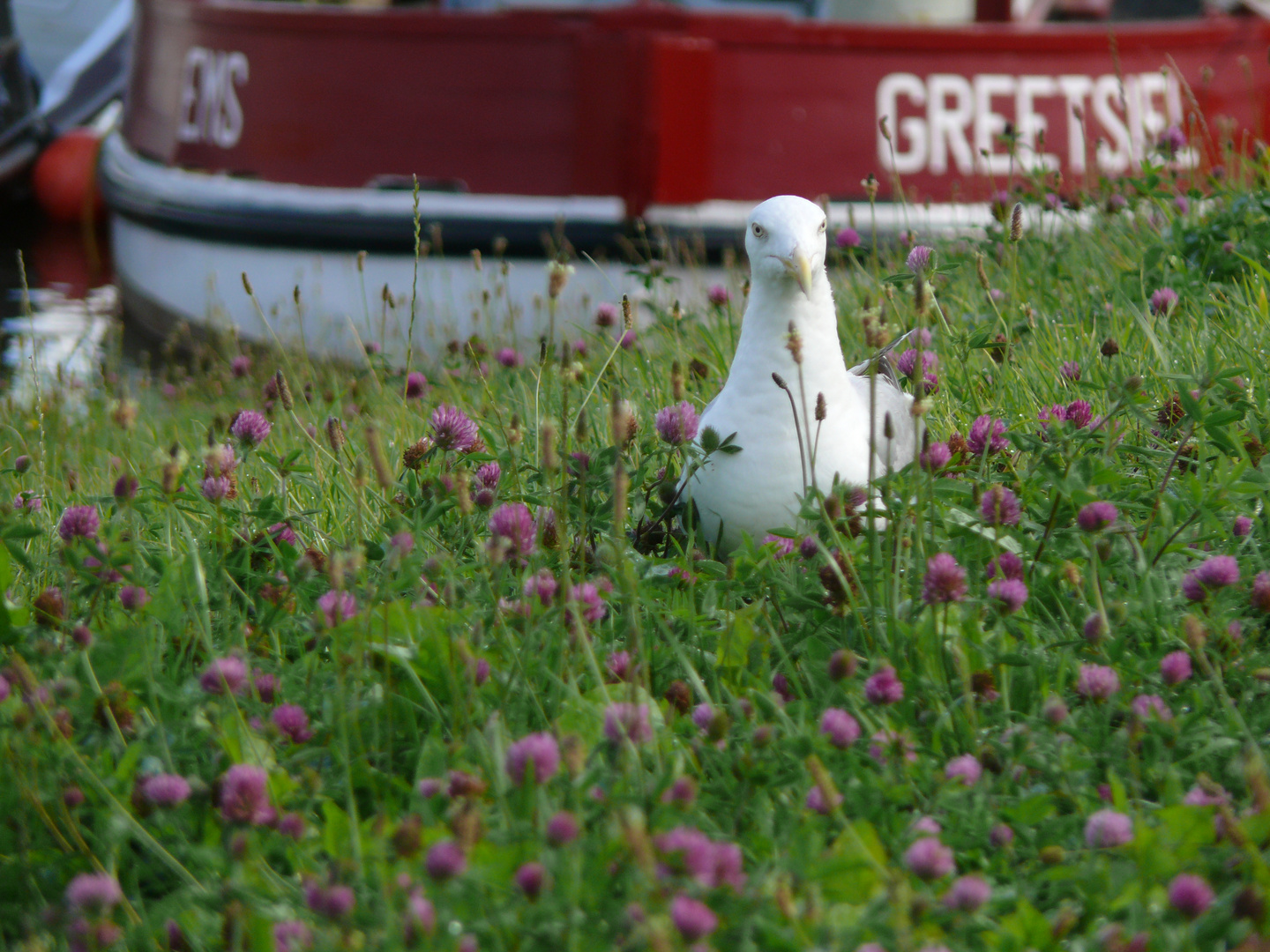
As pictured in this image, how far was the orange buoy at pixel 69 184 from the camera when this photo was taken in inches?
453

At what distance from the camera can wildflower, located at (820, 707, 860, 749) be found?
1.42 metres

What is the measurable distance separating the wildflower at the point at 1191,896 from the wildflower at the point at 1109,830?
0.14 metres

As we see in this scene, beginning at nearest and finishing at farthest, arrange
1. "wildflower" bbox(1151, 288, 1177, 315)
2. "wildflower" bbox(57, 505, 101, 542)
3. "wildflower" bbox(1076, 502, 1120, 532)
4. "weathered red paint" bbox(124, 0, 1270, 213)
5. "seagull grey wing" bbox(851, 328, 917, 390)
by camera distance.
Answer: "wildflower" bbox(1076, 502, 1120, 532)
"wildflower" bbox(57, 505, 101, 542)
"seagull grey wing" bbox(851, 328, 917, 390)
"wildflower" bbox(1151, 288, 1177, 315)
"weathered red paint" bbox(124, 0, 1270, 213)

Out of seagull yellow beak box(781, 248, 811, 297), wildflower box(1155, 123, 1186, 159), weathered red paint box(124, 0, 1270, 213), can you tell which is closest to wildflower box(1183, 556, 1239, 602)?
seagull yellow beak box(781, 248, 811, 297)

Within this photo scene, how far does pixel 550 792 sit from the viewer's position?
4.58 ft

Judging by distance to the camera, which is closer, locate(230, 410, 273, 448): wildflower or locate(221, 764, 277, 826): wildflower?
locate(221, 764, 277, 826): wildflower

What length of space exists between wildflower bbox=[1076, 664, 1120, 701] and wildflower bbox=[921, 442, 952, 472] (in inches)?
12.5

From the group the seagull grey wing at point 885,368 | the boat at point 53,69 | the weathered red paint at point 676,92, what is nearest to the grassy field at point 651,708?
the seagull grey wing at point 885,368

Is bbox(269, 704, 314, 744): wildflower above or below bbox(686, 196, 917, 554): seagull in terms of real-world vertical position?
below

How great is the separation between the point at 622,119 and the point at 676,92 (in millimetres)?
263

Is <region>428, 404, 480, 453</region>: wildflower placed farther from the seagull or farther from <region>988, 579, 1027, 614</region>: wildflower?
<region>988, 579, 1027, 614</region>: wildflower

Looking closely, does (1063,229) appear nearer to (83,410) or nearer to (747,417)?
(747,417)

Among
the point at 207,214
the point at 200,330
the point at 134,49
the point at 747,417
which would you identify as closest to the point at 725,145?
the point at 207,214

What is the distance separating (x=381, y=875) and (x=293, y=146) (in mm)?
5698
